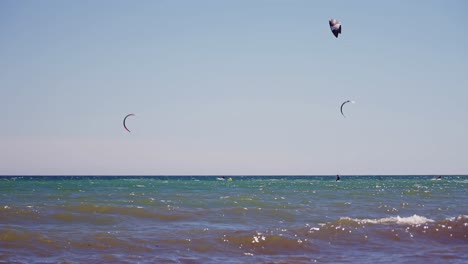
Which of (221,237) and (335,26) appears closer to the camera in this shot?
(221,237)

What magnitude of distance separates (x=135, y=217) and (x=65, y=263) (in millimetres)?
7463

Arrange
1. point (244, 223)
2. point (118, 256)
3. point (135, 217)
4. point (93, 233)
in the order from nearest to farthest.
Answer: point (118, 256) → point (93, 233) → point (244, 223) → point (135, 217)

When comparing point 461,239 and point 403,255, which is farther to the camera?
point 461,239

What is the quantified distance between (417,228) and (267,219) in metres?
4.54

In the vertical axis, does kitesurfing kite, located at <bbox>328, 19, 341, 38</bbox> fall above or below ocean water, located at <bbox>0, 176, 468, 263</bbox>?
above

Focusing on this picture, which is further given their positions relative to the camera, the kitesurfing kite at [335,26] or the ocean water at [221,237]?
the kitesurfing kite at [335,26]

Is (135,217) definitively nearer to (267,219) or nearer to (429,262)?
(267,219)

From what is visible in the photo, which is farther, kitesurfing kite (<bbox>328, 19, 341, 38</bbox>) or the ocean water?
kitesurfing kite (<bbox>328, 19, 341, 38</bbox>)

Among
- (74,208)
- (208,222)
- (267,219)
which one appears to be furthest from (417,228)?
(74,208)

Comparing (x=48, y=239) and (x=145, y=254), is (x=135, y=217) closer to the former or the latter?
(x=48, y=239)

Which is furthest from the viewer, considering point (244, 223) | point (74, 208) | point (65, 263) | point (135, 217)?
point (74, 208)

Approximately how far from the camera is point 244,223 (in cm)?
1566

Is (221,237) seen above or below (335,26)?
below

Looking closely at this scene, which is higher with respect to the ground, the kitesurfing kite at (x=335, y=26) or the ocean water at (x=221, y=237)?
the kitesurfing kite at (x=335, y=26)
